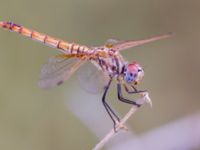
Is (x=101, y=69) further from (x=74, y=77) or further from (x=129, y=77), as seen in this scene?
(x=74, y=77)

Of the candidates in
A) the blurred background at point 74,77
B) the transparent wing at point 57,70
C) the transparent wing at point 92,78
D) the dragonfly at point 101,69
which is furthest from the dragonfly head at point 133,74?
the blurred background at point 74,77

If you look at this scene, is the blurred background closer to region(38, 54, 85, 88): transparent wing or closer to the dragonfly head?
region(38, 54, 85, 88): transparent wing

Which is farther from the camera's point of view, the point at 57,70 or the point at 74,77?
the point at 74,77

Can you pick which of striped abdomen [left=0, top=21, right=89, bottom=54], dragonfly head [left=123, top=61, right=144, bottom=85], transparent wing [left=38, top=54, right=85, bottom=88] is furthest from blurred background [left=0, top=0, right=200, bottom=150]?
dragonfly head [left=123, top=61, right=144, bottom=85]

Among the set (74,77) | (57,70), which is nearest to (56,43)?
(57,70)

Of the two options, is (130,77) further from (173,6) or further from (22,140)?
(173,6)

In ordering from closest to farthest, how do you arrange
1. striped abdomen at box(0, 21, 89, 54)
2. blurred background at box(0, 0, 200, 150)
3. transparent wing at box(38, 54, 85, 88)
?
transparent wing at box(38, 54, 85, 88) < striped abdomen at box(0, 21, 89, 54) < blurred background at box(0, 0, 200, 150)
